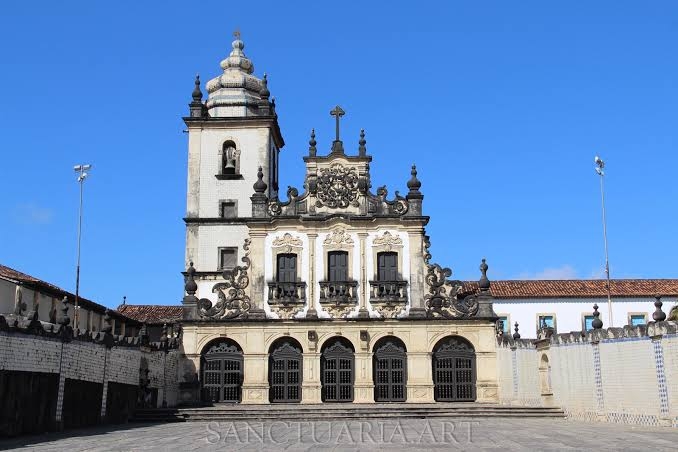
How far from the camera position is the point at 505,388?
36781 mm

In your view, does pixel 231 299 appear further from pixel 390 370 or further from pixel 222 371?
pixel 390 370

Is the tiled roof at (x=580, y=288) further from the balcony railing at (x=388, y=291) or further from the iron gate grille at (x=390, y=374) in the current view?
the iron gate grille at (x=390, y=374)

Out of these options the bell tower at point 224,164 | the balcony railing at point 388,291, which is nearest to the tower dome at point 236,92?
the bell tower at point 224,164

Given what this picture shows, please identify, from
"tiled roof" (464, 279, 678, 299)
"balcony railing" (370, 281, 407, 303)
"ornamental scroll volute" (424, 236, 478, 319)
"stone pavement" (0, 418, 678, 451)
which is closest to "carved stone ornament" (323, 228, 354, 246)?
"balcony railing" (370, 281, 407, 303)

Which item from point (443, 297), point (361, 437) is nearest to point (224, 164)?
point (443, 297)

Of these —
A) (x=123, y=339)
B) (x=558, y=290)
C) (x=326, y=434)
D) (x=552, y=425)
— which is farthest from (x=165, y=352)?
(x=558, y=290)

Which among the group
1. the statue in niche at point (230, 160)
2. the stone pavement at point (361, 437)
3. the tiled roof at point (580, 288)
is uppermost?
the statue in niche at point (230, 160)

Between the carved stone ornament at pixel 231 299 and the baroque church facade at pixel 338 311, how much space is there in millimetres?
46

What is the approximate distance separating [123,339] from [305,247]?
10.9 m

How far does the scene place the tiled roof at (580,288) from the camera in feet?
151

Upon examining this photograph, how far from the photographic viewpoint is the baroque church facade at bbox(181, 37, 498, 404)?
124 feet

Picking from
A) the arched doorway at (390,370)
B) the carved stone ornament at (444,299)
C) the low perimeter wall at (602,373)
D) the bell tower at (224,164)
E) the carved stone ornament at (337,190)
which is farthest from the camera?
the bell tower at (224,164)

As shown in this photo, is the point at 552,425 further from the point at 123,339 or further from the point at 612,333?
the point at 123,339

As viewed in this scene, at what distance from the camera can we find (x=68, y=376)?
25469mm
